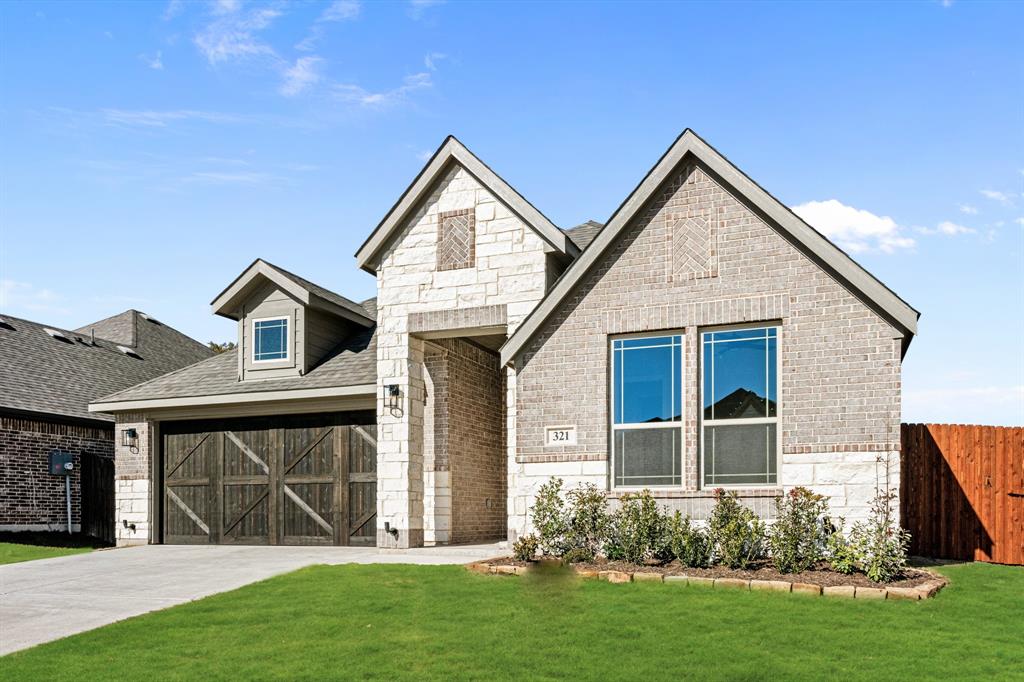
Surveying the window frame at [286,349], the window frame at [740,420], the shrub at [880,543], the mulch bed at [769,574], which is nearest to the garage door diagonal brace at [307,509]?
the window frame at [286,349]

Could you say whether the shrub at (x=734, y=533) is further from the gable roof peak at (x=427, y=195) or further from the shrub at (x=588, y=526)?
the gable roof peak at (x=427, y=195)

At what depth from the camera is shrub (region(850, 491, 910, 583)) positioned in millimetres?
11805

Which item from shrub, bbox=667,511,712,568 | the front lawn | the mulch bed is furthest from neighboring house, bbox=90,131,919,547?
the front lawn

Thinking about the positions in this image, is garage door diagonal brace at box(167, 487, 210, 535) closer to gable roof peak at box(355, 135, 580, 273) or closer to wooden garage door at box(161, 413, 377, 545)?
wooden garage door at box(161, 413, 377, 545)

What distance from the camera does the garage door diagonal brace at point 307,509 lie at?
1917 centimetres

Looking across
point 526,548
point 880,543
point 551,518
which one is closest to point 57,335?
point 551,518

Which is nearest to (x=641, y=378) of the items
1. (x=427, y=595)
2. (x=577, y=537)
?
(x=577, y=537)

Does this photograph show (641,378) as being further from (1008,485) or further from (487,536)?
(487,536)

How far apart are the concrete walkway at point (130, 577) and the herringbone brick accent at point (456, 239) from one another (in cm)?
515

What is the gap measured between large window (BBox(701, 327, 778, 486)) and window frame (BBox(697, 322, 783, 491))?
Result: 15 mm

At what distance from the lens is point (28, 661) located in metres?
9.87

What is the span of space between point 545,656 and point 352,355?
12015mm

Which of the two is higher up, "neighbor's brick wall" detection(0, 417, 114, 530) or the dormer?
the dormer

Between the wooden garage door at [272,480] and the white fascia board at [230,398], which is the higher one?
the white fascia board at [230,398]
